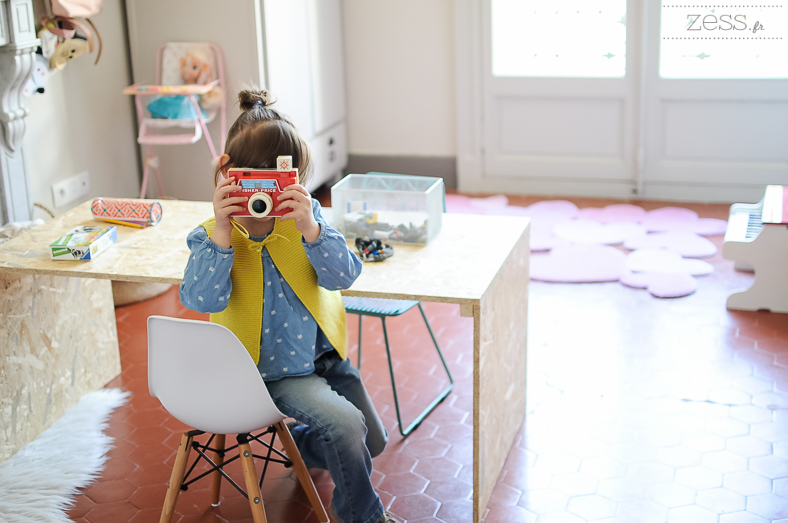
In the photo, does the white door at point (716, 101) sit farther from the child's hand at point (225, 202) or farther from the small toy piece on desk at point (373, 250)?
the child's hand at point (225, 202)

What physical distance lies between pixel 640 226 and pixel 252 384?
10.9 ft

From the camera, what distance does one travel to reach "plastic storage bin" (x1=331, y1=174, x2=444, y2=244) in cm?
252

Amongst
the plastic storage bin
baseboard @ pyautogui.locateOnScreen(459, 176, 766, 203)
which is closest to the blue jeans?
the plastic storage bin

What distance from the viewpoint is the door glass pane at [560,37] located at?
201 inches

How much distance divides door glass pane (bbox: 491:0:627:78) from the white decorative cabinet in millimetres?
1162

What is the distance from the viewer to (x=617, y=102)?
5.21 metres

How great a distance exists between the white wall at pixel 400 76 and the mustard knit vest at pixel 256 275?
11.9 feet

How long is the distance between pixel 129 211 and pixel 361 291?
1.01 metres

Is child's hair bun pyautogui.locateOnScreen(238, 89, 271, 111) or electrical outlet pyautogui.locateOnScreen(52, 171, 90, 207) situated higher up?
child's hair bun pyautogui.locateOnScreen(238, 89, 271, 111)

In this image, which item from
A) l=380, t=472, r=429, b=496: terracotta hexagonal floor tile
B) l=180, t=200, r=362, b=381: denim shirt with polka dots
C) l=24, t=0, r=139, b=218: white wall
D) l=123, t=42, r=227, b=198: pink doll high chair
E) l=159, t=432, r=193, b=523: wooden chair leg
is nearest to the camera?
l=180, t=200, r=362, b=381: denim shirt with polka dots

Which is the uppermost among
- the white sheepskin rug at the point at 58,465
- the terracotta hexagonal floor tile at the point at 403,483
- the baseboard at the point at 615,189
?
the baseboard at the point at 615,189

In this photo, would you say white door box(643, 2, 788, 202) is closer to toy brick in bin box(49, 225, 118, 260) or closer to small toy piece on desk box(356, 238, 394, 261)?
small toy piece on desk box(356, 238, 394, 261)

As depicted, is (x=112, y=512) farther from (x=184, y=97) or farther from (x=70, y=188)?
(x=184, y=97)

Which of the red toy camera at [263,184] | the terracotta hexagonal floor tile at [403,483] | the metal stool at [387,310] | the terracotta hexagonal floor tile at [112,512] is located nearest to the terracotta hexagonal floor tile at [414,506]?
the terracotta hexagonal floor tile at [403,483]
